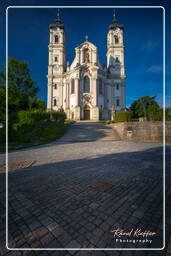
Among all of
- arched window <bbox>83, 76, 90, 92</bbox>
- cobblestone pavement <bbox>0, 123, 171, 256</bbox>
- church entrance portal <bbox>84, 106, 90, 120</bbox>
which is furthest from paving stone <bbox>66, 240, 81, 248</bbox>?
arched window <bbox>83, 76, 90, 92</bbox>

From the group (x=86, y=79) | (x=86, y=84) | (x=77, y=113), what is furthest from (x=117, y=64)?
(x=77, y=113)

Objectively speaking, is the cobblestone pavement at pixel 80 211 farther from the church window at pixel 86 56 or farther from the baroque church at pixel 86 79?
the church window at pixel 86 56

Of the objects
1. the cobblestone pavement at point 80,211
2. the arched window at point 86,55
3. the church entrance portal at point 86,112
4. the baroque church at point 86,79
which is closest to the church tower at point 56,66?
the baroque church at point 86,79

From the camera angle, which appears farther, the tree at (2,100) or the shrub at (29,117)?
the tree at (2,100)

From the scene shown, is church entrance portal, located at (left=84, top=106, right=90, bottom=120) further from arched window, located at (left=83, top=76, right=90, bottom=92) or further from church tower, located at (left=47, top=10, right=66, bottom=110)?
church tower, located at (left=47, top=10, right=66, bottom=110)

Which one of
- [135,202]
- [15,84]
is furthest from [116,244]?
[15,84]

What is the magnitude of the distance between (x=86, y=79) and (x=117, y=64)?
40.8 feet

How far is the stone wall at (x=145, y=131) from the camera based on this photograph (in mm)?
11422

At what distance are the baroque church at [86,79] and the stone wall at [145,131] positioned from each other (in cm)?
1780

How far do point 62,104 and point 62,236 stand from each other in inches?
1355

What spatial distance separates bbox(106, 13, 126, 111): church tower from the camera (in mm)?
35062

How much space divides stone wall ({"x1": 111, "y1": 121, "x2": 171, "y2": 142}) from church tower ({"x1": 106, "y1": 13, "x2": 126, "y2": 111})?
2318 cm

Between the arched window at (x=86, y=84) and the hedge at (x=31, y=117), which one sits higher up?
the arched window at (x=86, y=84)

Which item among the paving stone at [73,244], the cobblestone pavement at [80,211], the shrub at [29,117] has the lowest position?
the cobblestone pavement at [80,211]
